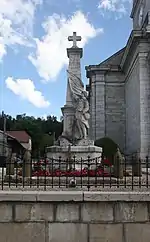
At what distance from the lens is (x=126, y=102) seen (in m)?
36.7

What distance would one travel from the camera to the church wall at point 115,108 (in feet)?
121

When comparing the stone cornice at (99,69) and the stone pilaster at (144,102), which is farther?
A: the stone cornice at (99,69)

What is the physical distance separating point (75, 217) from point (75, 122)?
353 inches

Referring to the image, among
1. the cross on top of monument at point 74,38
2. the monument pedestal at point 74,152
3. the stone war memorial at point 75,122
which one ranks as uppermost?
the cross on top of monument at point 74,38

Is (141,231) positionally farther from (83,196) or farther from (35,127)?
(35,127)

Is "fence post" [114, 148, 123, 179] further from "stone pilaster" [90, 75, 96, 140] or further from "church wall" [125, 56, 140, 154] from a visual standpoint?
"stone pilaster" [90, 75, 96, 140]

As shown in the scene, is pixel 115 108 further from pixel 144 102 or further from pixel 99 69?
pixel 144 102

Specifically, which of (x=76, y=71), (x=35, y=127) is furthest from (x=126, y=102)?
(x=35, y=127)

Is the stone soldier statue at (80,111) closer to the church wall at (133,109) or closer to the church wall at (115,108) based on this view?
the church wall at (133,109)

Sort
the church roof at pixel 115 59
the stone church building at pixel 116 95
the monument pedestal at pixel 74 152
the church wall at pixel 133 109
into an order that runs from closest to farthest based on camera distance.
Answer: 1. the monument pedestal at pixel 74 152
2. the church wall at pixel 133 109
3. the stone church building at pixel 116 95
4. the church roof at pixel 115 59

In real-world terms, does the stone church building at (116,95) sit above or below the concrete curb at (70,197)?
above

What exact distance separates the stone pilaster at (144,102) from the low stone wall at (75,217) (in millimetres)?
20967

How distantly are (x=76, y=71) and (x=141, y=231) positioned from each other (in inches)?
408

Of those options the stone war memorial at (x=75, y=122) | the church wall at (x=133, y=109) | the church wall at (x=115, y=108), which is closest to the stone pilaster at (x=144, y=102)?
the church wall at (x=133, y=109)
